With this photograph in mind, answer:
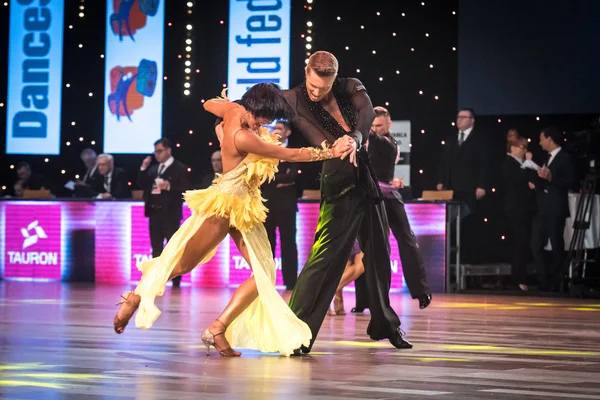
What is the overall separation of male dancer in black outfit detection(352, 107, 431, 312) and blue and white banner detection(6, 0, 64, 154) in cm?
827

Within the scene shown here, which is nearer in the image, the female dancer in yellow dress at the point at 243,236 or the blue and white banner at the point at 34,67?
the female dancer in yellow dress at the point at 243,236

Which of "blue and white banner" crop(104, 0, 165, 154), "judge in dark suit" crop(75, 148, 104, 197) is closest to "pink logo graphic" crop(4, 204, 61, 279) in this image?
"judge in dark suit" crop(75, 148, 104, 197)

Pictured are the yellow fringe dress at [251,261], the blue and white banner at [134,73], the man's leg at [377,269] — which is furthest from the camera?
the blue and white banner at [134,73]

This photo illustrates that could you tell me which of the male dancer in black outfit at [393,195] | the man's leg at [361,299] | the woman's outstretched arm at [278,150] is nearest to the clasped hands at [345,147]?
the woman's outstretched arm at [278,150]

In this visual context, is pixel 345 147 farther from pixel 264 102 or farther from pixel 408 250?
pixel 408 250

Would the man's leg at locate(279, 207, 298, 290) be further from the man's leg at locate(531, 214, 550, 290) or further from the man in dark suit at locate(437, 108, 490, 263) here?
the man's leg at locate(531, 214, 550, 290)

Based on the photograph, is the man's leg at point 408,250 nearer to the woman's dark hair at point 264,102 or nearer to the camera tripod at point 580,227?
the camera tripod at point 580,227

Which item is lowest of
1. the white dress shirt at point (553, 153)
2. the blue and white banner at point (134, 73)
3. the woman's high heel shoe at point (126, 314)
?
→ the woman's high heel shoe at point (126, 314)

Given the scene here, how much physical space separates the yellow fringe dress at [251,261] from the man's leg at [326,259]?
196mm

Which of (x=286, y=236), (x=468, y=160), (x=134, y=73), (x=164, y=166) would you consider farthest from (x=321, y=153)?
(x=134, y=73)

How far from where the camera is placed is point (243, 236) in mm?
5980

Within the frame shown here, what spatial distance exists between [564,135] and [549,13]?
4.91ft

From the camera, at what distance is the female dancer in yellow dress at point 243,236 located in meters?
5.86

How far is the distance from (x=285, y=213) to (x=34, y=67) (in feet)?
18.5
